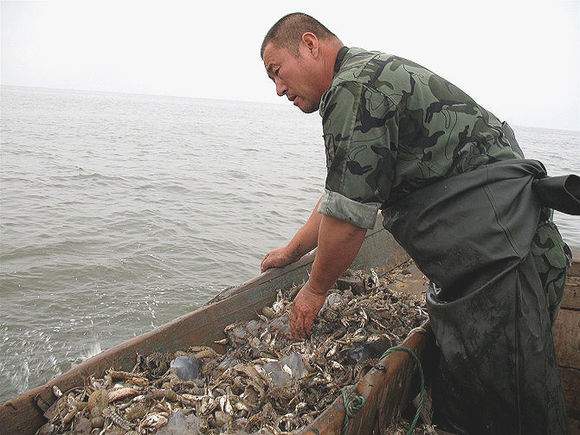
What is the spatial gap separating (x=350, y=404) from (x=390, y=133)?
1.45 m

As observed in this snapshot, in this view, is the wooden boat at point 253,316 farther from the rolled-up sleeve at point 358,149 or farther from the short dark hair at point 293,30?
the short dark hair at point 293,30

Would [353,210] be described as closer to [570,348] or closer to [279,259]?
[279,259]

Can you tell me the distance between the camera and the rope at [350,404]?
2244mm

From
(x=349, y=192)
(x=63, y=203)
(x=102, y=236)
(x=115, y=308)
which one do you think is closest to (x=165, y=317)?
(x=115, y=308)

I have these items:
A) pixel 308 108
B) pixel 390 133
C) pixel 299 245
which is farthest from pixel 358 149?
pixel 299 245

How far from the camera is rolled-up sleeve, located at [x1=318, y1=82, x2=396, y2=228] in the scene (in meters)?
2.15

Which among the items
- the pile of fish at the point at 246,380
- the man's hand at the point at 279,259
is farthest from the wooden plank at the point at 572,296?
the man's hand at the point at 279,259

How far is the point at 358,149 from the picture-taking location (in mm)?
2152

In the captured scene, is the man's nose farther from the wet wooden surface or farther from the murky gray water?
the murky gray water

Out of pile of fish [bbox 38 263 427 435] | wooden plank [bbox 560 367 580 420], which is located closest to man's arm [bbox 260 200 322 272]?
pile of fish [bbox 38 263 427 435]

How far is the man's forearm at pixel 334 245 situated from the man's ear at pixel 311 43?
0.96 meters

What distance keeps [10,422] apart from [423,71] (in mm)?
3166

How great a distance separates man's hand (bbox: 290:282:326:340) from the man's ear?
140 centimetres

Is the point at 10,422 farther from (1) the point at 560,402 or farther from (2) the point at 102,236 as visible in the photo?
(2) the point at 102,236
